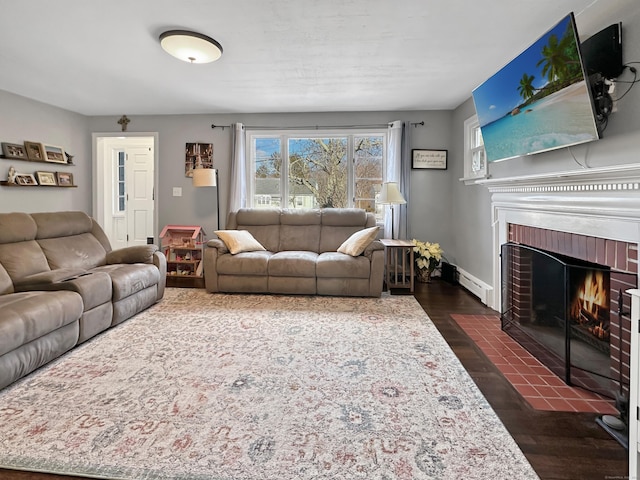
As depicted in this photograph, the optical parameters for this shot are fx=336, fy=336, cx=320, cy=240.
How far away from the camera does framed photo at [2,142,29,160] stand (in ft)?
12.9

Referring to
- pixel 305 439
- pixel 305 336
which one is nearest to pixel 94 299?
pixel 305 336

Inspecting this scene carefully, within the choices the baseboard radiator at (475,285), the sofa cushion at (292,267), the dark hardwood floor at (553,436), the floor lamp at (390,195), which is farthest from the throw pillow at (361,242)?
the dark hardwood floor at (553,436)

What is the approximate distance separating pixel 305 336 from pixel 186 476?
1444 mm

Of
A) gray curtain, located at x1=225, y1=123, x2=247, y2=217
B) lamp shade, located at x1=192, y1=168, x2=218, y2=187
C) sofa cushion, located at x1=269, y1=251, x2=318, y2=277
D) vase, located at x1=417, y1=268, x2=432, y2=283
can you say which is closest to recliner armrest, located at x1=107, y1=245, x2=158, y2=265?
sofa cushion, located at x1=269, y1=251, x2=318, y2=277

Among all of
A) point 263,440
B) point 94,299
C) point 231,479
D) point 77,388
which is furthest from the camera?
point 94,299

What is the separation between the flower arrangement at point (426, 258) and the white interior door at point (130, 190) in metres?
4.48

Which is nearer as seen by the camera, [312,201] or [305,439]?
[305,439]

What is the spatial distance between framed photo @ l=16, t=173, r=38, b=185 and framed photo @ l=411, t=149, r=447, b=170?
498 cm

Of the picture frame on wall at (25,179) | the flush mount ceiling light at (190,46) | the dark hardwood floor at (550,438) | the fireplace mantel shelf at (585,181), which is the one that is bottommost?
the dark hardwood floor at (550,438)

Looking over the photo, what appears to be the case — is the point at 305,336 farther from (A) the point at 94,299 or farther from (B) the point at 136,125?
(B) the point at 136,125

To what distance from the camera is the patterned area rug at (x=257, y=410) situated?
131 centimetres

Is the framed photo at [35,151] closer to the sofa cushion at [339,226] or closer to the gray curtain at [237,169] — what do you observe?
the gray curtain at [237,169]

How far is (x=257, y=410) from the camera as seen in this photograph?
1.66m

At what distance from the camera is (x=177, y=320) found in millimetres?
2990
